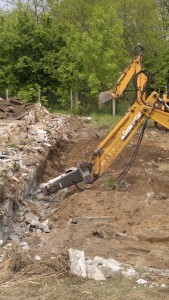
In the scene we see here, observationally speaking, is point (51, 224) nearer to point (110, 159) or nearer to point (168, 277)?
point (110, 159)

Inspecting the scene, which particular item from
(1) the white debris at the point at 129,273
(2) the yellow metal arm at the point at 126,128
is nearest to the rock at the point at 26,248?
(1) the white debris at the point at 129,273

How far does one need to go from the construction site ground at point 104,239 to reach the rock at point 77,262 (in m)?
0.08

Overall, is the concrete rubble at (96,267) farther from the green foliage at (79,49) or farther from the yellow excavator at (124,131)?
the green foliage at (79,49)

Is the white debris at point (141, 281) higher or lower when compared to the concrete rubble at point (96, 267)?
lower

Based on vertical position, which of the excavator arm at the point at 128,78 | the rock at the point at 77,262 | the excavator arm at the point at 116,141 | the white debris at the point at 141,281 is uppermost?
the excavator arm at the point at 128,78

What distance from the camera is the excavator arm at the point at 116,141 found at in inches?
372

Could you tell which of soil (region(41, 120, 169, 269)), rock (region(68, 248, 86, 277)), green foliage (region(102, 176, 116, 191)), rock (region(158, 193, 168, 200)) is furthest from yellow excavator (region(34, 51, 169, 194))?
rock (region(68, 248, 86, 277))

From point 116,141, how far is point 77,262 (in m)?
3.81

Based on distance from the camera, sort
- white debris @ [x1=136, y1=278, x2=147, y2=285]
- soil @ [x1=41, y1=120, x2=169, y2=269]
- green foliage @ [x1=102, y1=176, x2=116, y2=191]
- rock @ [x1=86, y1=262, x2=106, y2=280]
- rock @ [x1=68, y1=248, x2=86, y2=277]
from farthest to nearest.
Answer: green foliage @ [x1=102, y1=176, x2=116, y2=191] < soil @ [x1=41, y1=120, x2=169, y2=269] < rock @ [x1=68, y1=248, x2=86, y2=277] < rock @ [x1=86, y1=262, x2=106, y2=280] < white debris @ [x1=136, y1=278, x2=147, y2=285]

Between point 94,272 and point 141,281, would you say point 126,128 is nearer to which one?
point 94,272

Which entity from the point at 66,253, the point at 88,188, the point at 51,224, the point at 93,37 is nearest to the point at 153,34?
the point at 93,37

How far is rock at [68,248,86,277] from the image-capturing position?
607 centimetres

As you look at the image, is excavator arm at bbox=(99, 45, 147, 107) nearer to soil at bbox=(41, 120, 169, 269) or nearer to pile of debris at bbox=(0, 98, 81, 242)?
soil at bbox=(41, 120, 169, 269)

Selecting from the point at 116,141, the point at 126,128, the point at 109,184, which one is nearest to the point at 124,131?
the point at 126,128
